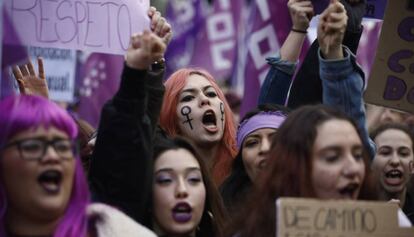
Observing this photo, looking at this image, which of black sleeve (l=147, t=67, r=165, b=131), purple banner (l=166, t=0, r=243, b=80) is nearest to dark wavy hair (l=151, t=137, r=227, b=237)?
black sleeve (l=147, t=67, r=165, b=131)

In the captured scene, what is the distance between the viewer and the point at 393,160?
5.98 m

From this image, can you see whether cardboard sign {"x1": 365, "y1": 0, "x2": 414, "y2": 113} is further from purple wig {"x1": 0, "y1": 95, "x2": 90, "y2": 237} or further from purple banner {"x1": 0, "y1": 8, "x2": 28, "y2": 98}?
purple wig {"x1": 0, "y1": 95, "x2": 90, "y2": 237}

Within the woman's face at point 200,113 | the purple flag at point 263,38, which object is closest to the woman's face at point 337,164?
the woman's face at point 200,113

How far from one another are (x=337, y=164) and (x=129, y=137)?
77 centimetres

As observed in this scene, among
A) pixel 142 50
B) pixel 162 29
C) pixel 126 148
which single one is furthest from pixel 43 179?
pixel 162 29

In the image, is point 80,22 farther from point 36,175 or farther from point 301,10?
point 36,175

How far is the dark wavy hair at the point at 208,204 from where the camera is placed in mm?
4668

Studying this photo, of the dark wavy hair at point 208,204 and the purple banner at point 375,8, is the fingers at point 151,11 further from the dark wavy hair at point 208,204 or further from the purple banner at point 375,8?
the purple banner at point 375,8

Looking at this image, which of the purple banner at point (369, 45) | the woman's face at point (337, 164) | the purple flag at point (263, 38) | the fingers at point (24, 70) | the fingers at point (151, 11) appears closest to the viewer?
the woman's face at point (337, 164)

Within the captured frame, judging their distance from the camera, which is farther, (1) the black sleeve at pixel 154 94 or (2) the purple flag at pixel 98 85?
(2) the purple flag at pixel 98 85

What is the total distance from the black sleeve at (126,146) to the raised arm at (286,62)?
1.27 metres

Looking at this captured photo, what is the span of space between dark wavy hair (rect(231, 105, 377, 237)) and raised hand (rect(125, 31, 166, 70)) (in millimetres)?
563

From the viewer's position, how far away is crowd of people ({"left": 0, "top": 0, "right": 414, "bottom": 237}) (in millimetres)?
3818

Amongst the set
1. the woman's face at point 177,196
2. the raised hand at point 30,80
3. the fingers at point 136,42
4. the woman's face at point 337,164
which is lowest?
the woman's face at point 177,196
